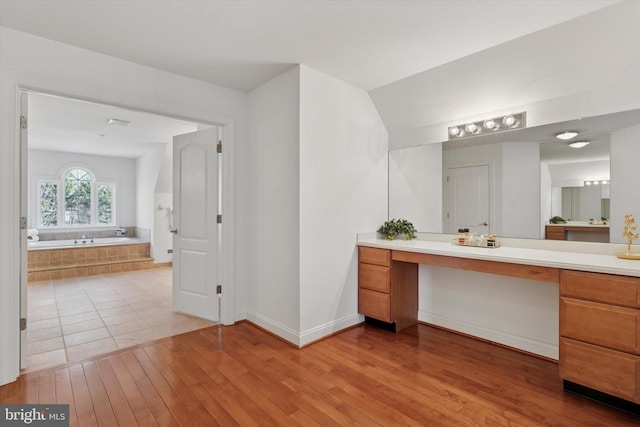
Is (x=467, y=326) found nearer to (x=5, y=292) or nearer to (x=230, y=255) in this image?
(x=230, y=255)

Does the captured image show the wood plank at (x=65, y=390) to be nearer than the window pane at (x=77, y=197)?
Yes

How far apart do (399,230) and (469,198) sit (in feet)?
2.40

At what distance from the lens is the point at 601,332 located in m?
1.79

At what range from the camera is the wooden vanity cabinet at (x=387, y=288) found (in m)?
2.89

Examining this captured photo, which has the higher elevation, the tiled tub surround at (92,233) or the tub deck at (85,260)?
the tiled tub surround at (92,233)

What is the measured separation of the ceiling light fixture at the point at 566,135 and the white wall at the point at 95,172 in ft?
25.9

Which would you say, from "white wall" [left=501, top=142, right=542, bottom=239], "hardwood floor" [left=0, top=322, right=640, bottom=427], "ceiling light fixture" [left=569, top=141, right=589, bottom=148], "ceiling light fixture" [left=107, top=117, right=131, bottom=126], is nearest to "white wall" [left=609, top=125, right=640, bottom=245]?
"ceiling light fixture" [left=569, top=141, right=589, bottom=148]

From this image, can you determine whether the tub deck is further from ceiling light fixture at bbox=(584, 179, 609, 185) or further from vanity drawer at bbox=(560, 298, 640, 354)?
ceiling light fixture at bbox=(584, 179, 609, 185)

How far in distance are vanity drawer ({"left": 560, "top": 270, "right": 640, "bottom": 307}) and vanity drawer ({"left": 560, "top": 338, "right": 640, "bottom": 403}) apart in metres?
0.29

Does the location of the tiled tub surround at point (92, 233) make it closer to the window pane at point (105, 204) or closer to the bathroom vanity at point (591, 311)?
the window pane at point (105, 204)

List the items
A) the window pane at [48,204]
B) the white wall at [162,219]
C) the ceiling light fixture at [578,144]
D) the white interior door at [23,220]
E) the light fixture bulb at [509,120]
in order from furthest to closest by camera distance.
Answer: the window pane at [48,204], the white wall at [162,219], the light fixture bulb at [509,120], the ceiling light fixture at [578,144], the white interior door at [23,220]

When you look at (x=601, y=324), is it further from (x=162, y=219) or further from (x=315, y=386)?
(x=162, y=219)

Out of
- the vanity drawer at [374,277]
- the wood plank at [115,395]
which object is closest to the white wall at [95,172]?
the wood plank at [115,395]

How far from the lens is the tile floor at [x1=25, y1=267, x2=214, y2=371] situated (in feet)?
8.64
